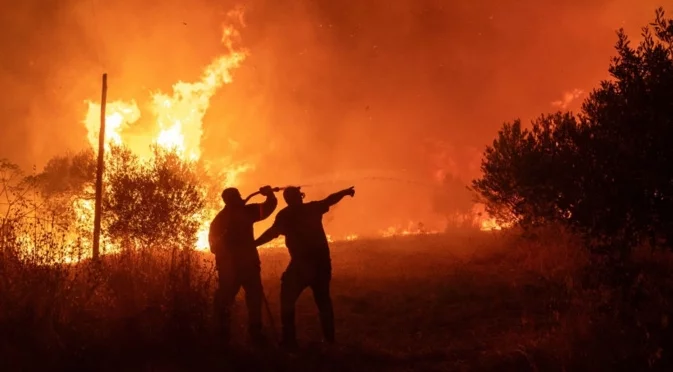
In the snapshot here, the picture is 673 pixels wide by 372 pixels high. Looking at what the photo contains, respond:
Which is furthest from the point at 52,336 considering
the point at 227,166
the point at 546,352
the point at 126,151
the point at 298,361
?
the point at 227,166

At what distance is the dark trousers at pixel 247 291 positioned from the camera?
7247 millimetres

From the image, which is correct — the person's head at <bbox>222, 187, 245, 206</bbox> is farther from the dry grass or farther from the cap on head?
the dry grass

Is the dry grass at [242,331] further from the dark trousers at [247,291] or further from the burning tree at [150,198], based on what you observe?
the burning tree at [150,198]

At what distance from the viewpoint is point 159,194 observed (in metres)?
23.4

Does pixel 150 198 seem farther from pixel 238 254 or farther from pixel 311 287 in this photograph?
pixel 311 287

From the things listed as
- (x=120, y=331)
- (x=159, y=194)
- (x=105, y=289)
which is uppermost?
(x=159, y=194)

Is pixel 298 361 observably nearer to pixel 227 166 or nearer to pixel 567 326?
pixel 567 326

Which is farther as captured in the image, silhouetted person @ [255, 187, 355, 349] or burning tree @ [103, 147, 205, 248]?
burning tree @ [103, 147, 205, 248]

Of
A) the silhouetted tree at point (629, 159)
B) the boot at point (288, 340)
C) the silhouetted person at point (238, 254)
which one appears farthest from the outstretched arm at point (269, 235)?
the silhouetted tree at point (629, 159)

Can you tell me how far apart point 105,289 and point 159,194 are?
670 inches

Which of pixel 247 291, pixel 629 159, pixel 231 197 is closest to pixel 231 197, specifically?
pixel 231 197

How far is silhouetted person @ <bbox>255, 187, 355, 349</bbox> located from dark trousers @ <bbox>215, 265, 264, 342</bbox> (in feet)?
1.16

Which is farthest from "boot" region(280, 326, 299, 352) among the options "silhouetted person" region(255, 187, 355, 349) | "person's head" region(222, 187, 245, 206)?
"person's head" region(222, 187, 245, 206)

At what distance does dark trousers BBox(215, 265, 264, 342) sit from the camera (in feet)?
23.8
